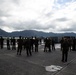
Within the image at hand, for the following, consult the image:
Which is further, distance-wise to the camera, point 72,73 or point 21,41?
point 21,41

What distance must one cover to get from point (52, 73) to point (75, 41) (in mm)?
19127

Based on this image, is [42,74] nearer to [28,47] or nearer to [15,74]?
[15,74]

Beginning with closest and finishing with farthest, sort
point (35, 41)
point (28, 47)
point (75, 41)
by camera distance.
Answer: point (28, 47), point (35, 41), point (75, 41)

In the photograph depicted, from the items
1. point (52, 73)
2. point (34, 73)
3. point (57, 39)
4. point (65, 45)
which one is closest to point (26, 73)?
point (34, 73)

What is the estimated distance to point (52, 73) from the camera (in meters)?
10.5

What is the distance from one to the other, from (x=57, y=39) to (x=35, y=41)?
97.8ft

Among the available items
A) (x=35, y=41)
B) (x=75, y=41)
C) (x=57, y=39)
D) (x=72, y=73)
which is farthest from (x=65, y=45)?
(x=57, y=39)

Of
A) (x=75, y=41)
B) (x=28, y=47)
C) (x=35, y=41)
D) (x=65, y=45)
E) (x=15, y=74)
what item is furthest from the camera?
(x=75, y=41)

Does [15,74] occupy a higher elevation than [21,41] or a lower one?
lower

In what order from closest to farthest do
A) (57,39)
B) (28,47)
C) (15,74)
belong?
1. (15,74)
2. (28,47)
3. (57,39)

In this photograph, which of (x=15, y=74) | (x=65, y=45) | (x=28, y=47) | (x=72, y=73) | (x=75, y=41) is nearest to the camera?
(x=15, y=74)

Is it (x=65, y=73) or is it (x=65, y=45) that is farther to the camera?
(x=65, y=45)

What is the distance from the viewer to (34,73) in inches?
410

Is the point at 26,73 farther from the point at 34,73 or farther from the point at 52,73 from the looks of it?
the point at 52,73
